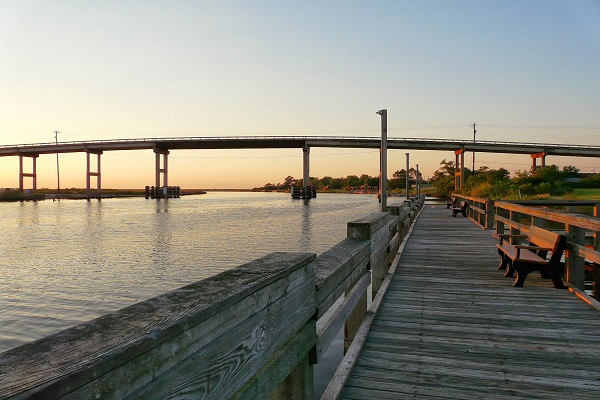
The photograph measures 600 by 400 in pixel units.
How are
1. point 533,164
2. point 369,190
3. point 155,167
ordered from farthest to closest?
point 369,190 → point 155,167 → point 533,164

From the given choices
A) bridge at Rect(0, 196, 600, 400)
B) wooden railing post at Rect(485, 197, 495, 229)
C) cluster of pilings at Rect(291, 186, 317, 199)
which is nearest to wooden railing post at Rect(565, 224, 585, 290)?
bridge at Rect(0, 196, 600, 400)

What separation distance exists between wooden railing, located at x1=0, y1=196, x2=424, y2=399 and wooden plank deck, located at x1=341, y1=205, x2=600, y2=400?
4.07ft

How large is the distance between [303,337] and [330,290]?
0.65 metres

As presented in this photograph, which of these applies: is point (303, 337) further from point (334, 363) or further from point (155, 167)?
point (155, 167)

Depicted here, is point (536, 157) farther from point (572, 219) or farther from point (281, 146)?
point (572, 219)

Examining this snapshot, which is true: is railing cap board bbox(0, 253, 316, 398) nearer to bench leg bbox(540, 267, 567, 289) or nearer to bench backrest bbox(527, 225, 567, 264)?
bench backrest bbox(527, 225, 567, 264)

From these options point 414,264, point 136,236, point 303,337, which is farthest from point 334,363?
point 136,236

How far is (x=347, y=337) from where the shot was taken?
639cm

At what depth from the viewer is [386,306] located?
5824 millimetres

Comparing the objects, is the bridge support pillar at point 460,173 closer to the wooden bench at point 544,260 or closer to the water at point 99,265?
the water at point 99,265

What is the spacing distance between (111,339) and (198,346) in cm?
37

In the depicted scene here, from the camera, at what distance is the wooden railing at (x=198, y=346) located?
106 centimetres

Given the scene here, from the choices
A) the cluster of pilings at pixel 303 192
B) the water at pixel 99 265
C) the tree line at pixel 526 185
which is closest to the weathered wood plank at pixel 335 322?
the water at pixel 99 265

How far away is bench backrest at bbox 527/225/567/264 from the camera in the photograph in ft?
20.7
